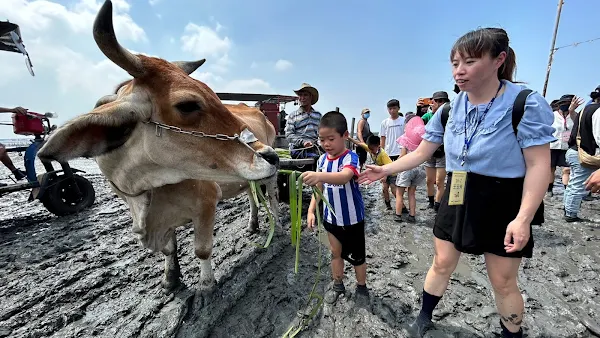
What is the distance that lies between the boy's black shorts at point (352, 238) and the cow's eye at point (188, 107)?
150 cm

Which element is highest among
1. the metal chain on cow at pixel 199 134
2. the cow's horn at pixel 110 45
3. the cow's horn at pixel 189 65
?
the cow's horn at pixel 189 65

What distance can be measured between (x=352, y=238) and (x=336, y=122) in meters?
1.02

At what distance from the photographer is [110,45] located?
5.86ft

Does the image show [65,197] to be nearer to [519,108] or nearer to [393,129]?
[393,129]

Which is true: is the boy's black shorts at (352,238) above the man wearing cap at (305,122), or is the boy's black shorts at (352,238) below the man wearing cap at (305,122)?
below

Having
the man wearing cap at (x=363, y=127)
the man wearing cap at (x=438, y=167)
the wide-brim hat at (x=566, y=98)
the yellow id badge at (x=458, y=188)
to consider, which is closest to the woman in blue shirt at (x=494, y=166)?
the yellow id badge at (x=458, y=188)

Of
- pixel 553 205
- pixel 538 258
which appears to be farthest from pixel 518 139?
pixel 553 205

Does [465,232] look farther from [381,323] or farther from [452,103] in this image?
[381,323]

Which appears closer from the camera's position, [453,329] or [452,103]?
[452,103]

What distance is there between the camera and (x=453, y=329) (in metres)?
2.35

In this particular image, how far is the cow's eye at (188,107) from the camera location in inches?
76.5

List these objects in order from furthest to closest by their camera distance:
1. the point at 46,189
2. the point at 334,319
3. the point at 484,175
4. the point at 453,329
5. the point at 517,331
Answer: the point at 46,189
the point at 334,319
the point at 453,329
the point at 517,331
the point at 484,175

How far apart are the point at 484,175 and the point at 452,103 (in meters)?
0.55

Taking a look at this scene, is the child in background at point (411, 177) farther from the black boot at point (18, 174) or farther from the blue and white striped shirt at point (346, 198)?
the black boot at point (18, 174)
